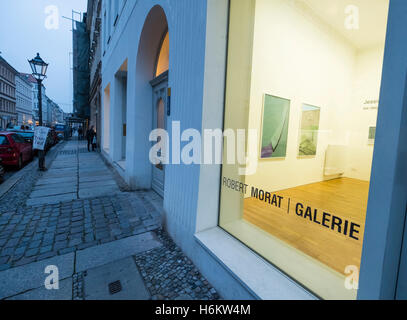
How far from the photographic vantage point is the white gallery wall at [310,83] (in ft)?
6.54

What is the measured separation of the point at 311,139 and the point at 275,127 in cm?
102

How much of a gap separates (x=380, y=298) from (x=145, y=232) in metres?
2.96

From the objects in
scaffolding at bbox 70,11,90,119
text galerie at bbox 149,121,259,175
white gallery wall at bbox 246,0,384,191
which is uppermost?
scaffolding at bbox 70,11,90,119

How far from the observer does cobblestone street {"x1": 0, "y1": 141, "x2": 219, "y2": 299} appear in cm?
220

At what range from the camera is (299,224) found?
219cm

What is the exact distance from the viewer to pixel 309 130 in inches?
157

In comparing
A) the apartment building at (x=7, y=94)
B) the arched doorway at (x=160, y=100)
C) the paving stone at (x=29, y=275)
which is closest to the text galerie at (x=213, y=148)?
the paving stone at (x=29, y=275)

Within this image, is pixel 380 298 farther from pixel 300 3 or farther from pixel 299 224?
pixel 300 3

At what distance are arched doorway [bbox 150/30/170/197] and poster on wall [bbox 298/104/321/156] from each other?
3045 mm

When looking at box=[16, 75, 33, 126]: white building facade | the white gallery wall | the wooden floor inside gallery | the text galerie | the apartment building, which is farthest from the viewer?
box=[16, 75, 33, 126]: white building facade

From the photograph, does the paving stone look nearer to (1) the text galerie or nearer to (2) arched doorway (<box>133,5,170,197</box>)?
(1) the text galerie

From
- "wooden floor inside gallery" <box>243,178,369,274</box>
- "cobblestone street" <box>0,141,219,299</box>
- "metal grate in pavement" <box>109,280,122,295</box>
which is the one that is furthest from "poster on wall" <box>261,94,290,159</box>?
"metal grate in pavement" <box>109,280,122,295</box>

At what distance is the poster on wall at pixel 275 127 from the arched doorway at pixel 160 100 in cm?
233

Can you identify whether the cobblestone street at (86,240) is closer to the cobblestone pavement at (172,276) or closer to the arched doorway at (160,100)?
the cobblestone pavement at (172,276)
